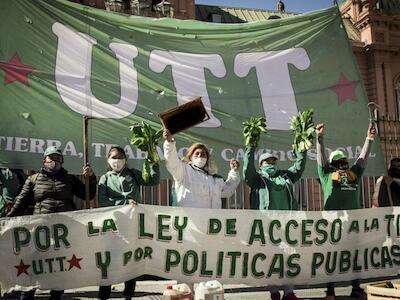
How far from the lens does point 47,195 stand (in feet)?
15.4

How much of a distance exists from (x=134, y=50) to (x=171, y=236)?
109 inches

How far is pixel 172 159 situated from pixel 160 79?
221 cm

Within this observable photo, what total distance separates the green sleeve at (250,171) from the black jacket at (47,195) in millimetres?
1686

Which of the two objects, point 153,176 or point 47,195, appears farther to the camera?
point 153,176

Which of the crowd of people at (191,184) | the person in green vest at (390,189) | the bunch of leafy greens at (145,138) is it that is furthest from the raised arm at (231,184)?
the person in green vest at (390,189)

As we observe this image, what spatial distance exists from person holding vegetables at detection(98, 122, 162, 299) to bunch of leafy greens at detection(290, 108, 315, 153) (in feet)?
4.89

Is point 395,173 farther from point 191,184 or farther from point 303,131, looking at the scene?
point 191,184

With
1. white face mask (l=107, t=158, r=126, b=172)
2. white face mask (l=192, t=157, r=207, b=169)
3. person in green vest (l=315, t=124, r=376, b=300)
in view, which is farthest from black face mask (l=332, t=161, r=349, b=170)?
white face mask (l=107, t=158, r=126, b=172)

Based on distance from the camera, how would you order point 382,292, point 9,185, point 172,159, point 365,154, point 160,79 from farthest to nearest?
point 160,79
point 9,185
point 365,154
point 172,159
point 382,292

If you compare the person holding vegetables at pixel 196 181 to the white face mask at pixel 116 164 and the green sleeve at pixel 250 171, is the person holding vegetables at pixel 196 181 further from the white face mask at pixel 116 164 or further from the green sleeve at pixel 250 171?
the white face mask at pixel 116 164

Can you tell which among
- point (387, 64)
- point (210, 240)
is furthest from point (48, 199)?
point (387, 64)

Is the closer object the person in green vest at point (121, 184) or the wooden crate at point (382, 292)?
the wooden crate at point (382, 292)

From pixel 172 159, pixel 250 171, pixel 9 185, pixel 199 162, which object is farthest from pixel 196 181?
pixel 9 185

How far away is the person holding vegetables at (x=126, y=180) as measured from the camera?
4.70 m
